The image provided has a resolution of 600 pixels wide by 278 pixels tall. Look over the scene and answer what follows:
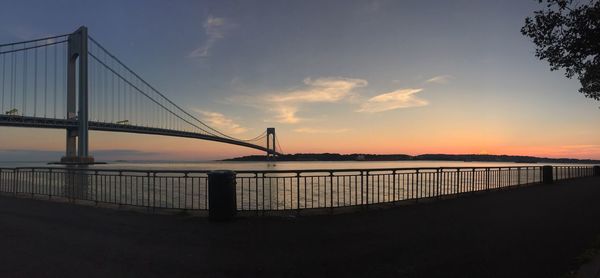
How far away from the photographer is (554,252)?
5258 millimetres

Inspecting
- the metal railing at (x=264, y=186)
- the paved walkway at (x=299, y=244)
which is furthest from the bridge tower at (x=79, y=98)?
the paved walkway at (x=299, y=244)

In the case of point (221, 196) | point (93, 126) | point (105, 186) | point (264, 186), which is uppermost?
point (93, 126)

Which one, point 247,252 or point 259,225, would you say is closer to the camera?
point 247,252

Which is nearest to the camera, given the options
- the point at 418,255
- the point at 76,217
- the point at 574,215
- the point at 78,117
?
the point at 418,255

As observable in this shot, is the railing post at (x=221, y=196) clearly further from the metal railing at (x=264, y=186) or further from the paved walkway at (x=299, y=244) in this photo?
the metal railing at (x=264, y=186)

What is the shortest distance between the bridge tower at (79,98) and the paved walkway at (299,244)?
2089 inches

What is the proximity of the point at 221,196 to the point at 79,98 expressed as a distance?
59449mm

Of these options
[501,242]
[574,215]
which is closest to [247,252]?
[501,242]

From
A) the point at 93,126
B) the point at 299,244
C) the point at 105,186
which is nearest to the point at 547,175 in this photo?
the point at 299,244

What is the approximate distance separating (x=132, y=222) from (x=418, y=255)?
5087mm

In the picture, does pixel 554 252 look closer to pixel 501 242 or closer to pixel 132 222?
pixel 501 242

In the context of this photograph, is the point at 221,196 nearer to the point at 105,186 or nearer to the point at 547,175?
the point at 105,186

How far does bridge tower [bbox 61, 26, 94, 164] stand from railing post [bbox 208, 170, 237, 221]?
55442mm

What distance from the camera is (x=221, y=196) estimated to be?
7246 mm
